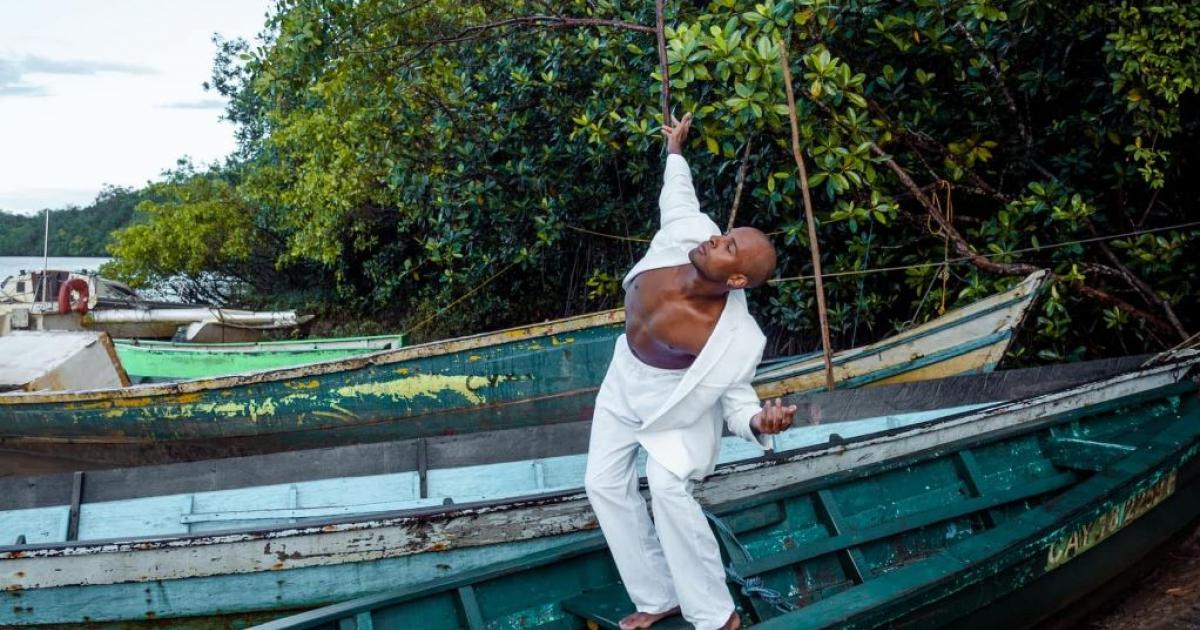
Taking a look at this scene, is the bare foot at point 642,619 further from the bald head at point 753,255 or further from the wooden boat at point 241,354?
the wooden boat at point 241,354

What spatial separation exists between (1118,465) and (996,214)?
3189 mm

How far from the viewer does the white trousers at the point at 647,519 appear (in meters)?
2.85

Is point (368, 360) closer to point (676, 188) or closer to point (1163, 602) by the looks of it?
point (676, 188)

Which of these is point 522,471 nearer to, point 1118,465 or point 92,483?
point 92,483

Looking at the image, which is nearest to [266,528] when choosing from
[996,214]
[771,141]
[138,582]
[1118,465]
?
[138,582]

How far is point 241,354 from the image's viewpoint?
38.5 ft

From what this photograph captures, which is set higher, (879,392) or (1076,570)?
(879,392)

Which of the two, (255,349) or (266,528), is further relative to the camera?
(255,349)

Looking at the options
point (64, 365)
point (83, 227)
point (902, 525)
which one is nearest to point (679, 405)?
point (902, 525)

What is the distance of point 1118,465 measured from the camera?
405 centimetres

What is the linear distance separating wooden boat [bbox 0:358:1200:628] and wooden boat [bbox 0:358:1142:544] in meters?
→ 0.82

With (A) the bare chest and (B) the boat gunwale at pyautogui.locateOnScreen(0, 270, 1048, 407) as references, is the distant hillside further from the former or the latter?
(A) the bare chest

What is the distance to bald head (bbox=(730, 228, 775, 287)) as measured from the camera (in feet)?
8.79

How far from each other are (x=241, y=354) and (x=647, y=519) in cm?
984
